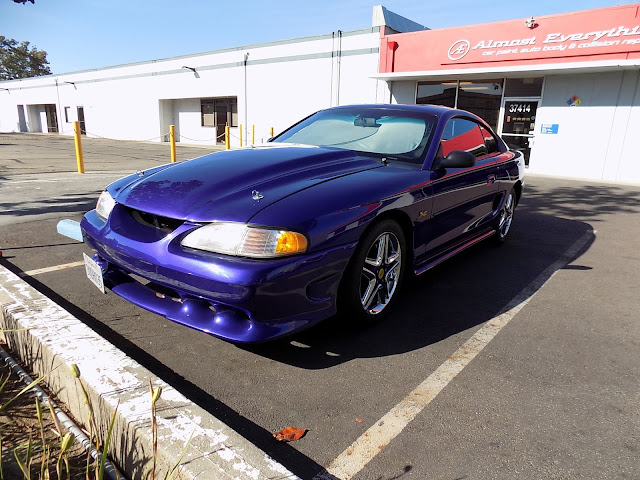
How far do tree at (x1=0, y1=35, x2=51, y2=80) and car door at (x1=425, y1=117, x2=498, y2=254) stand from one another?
82454mm

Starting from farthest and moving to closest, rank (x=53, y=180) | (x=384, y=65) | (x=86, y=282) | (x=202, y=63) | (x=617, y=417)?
(x=202, y=63), (x=384, y=65), (x=53, y=180), (x=86, y=282), (x=617, y=417)

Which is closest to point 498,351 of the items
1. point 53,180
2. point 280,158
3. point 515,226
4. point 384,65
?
point 280,158

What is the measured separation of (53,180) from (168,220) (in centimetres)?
797

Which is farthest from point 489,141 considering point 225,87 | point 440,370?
point 225,87

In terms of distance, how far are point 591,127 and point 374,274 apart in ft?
43.3

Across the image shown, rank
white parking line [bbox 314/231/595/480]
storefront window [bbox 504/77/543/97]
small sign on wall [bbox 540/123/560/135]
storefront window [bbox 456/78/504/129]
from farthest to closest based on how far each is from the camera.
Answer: storefront window [bbox 456/78/504/129] < storefront window [bbox 504/77/543/97] < small sign on wall [bbox 540/123/560/135] < white parking line [bbox 314/231/595/480]

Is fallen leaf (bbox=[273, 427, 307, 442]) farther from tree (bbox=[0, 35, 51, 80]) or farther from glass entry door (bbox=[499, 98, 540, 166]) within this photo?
tree (bbox=[0, 35, 51, 80])

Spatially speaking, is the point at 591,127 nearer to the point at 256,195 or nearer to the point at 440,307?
the point at 440,307

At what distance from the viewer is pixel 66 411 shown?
204cm

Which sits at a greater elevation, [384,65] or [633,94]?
[384,65]

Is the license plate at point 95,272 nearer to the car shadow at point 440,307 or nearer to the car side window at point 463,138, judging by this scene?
the car shadow at point 440,307

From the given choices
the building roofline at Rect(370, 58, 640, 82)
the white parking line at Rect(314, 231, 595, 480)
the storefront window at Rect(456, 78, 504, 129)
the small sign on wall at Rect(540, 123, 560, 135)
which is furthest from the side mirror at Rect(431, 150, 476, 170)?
the storefront window at Rect(456, 78, 504, 129)

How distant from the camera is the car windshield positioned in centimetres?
355

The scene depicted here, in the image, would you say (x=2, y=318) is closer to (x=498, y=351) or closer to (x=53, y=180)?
(x=498, y=351)
